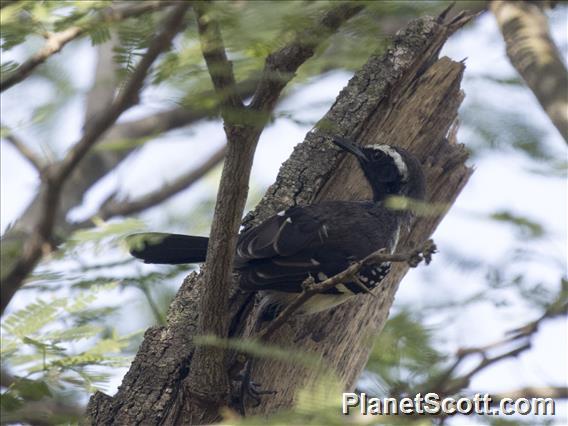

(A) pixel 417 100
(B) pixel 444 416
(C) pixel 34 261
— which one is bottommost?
(B) pixel 444 416

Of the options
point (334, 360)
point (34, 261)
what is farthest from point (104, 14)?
point (334, 360)

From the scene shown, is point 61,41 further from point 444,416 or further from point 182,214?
point 182,214

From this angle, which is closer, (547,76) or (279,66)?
(279,66)

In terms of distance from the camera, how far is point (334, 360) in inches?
195

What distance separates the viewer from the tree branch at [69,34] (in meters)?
3.24

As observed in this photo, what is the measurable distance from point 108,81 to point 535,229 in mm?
1774

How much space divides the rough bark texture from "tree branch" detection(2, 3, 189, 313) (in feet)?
3.75

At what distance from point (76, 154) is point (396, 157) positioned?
2.42m

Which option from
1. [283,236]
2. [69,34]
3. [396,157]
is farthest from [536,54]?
[69,34]

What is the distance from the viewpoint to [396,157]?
524 cm

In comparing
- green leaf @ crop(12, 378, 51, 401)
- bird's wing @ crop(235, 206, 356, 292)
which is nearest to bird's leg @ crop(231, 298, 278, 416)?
bird's wing @ crop(235, 206, 356, 292)

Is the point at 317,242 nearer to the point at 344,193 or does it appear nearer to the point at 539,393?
the point at 344,193

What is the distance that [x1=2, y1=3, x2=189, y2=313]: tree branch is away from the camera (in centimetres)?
292

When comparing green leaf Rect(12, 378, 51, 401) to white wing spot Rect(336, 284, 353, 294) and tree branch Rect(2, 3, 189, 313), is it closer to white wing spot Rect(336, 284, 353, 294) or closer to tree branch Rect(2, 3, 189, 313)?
tree branch Rect(2, 3, 189, 313)
